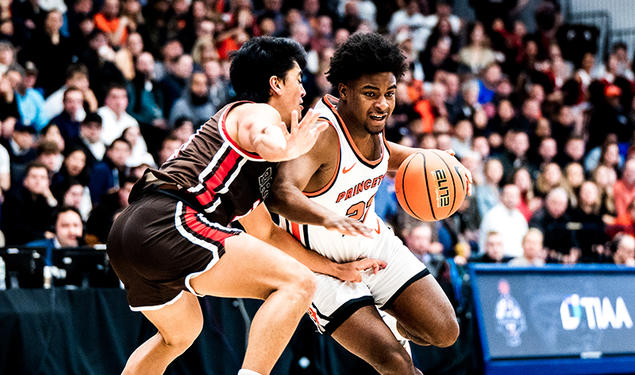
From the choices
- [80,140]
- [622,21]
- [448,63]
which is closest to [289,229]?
[80,140]

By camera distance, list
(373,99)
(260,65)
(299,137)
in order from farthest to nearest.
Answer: (373,99)
(260,65)
(299,137)

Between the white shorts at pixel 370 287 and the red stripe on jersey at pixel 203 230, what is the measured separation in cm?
92

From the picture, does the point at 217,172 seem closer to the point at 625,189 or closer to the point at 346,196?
the point at 346,196

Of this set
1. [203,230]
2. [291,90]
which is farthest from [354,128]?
[203,230]

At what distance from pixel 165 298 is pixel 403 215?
16.1ft

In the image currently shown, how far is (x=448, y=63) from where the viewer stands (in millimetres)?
12273

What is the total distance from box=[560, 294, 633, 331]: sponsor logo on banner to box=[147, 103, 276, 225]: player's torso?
156 inches

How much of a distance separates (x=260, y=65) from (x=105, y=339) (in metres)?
2.60

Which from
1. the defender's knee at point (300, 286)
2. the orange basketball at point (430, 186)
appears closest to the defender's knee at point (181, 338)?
the defender's knee at point (300, 286)

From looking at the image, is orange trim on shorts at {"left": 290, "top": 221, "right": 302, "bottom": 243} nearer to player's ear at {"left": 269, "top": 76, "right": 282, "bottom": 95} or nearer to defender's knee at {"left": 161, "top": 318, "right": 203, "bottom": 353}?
defender's knee at {"left": 161, "top": 318, "right": 203, "bottom": 353}

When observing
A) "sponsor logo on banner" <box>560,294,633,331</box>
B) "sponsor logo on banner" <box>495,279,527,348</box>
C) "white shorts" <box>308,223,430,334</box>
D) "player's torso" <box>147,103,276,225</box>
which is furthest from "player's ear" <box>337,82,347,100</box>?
"sponsor logo on banner" <box>560,294,633,331</box>

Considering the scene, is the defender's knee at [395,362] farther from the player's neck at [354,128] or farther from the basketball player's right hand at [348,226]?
the player's neck at [354,128]

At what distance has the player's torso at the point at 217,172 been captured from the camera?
151 inches

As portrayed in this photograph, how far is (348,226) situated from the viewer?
375 cm
